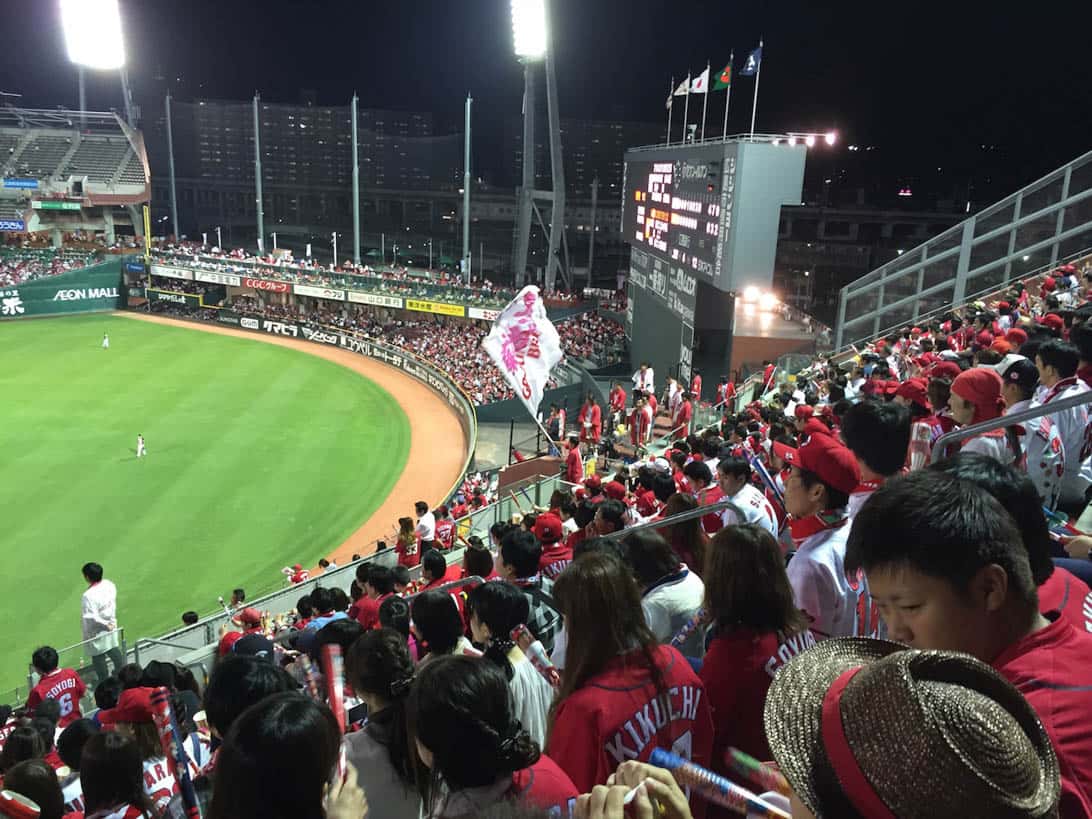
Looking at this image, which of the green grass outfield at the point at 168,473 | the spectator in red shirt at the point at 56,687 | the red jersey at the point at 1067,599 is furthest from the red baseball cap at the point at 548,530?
the green grass outfield at the point at 168,473

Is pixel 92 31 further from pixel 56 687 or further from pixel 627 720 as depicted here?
pixel 627 720

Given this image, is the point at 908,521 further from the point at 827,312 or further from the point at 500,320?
the point at 827,312

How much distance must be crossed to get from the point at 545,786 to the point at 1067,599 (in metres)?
1.34

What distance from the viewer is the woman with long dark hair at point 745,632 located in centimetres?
259

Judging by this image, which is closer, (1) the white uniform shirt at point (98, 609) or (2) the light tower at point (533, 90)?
(1) the white uniform shirt at point (98, 609)

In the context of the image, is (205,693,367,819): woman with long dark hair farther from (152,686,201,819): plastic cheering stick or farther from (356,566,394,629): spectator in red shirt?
(356,566,394,629): spectator in red shirt

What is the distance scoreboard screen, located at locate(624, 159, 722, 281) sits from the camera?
17.7 meters

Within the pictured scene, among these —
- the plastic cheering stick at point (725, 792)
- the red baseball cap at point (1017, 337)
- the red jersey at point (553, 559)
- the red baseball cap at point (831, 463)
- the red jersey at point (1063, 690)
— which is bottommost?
the red jersey at point (553, 559)

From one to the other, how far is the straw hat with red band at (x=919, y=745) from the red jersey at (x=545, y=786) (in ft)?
2.78

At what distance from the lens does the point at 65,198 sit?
50.6 m

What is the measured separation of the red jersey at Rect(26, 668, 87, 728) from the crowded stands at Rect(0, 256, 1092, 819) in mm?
2354

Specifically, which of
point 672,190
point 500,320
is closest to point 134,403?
point 672,190

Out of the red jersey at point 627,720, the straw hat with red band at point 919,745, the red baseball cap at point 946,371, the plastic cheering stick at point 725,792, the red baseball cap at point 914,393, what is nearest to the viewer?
the straw hat with red band at point 919,745

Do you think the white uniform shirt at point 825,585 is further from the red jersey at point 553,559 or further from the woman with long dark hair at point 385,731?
the red jersey at point 553,559
